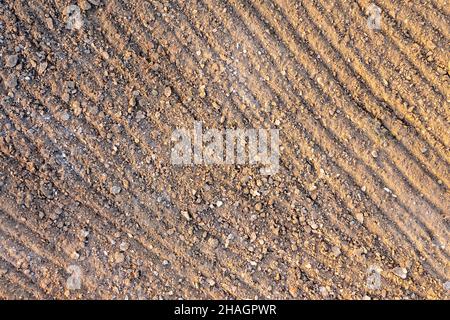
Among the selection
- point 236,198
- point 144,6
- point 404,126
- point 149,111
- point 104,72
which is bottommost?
point 236,198

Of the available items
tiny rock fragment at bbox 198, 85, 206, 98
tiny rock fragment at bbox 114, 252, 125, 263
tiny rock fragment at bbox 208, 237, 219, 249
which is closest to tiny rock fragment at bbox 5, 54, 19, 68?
tiny rock fragment at bbox 198, 85, 206, 98

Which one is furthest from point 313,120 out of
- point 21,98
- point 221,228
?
point 21,98

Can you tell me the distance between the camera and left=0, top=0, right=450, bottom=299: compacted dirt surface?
2.03 meters

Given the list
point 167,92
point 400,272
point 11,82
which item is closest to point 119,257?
point 167,92

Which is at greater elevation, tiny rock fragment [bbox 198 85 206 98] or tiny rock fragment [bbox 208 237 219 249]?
tiny rock fragment [bbox 198 85 206 98]

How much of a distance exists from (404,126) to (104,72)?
1257 mm

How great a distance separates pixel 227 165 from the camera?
208 cm

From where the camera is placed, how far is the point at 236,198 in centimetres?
207

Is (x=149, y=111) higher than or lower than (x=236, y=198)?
higher

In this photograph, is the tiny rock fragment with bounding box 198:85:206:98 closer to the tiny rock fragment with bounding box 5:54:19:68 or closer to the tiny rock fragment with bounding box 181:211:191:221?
the tiny rock fragment with bounding box 181:211:191:221

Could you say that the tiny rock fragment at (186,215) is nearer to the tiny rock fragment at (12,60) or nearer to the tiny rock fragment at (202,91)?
the tiny rock fragment at (202,91)

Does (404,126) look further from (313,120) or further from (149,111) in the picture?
(149,111)

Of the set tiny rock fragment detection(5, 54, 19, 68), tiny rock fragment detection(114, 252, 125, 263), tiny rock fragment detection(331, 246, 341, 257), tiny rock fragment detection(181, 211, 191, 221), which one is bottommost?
tiny rock fragment detection(331, 246, 341, 257)

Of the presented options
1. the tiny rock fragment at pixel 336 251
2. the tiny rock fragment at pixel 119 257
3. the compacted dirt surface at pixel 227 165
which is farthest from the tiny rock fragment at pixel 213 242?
the tiny rock fragment at pixel 336 251
